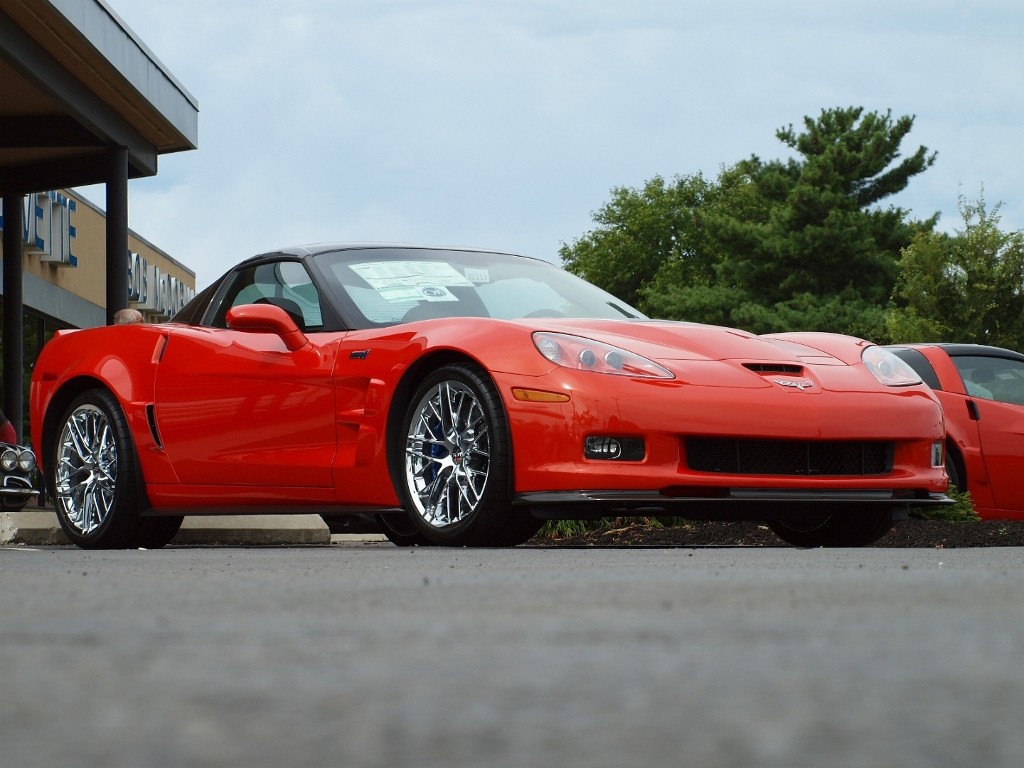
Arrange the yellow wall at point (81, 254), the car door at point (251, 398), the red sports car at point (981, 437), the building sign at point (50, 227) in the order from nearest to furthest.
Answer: the car door at point (251, 398)
the red sports car at point (981, 437)
the building sign at point (50, 227)
the yellow wall at point (81, 254)

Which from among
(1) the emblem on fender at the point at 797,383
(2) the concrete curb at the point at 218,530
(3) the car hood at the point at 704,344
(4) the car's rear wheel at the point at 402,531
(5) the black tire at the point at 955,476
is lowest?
(2) the concrete curb at the point at 218,530

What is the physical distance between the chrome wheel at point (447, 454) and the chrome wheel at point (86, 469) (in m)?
2.04

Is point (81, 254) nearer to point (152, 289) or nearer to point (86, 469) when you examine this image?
point (152, 289)

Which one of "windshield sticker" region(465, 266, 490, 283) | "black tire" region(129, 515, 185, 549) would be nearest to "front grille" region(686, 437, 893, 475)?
"windshield sticker" region(465, 266, 490, 283)

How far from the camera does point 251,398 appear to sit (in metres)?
7.12

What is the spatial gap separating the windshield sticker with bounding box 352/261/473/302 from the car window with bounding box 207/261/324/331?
10.4 inches

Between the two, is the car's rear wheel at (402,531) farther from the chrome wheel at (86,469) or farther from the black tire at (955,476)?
the black tire at (955,476)

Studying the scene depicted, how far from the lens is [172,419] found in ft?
24.7

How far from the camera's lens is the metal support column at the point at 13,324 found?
25.5 metres

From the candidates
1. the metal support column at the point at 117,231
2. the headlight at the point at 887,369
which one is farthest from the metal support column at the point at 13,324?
the headlight at the point at 887,369

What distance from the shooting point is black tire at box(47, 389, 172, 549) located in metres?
7.67

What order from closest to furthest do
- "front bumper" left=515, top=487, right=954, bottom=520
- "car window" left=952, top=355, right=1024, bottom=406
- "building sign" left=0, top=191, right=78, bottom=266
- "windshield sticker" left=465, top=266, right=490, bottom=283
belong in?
"front bumper" left=515, top=487, right=954, bottom=520, "windshield sticker" left=465, top=266, right=490, bottom=283, "car window" left=952, top=355, right=1024, bottom=406, "building sign" left=0, top=191, right=78, bottom=266

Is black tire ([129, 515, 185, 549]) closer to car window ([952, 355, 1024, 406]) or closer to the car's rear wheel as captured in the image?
the car's rear wheel

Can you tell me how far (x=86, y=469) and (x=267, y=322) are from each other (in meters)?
1.65
